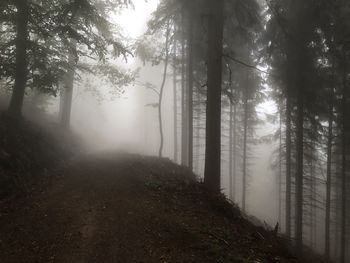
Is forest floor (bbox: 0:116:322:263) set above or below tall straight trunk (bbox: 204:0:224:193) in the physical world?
below

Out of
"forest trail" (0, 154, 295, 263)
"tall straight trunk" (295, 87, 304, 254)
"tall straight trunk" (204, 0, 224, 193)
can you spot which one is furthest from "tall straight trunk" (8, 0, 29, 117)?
"tall straight trunk" (295, 87, 304, 254)

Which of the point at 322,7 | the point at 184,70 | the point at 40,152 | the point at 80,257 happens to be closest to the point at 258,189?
the point at 184,70

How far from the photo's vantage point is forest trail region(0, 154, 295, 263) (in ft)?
21.3

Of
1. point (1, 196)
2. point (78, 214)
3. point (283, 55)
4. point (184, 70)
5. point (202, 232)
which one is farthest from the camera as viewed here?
point (184, 70)

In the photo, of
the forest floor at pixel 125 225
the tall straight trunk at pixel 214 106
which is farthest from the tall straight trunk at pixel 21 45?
the tall straight trunk at pixel 214 106

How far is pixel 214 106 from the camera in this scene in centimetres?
1114

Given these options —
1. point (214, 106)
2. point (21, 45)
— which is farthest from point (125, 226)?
point (21, 45)

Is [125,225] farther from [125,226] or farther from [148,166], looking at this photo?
[148,166]

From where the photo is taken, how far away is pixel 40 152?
1223cm

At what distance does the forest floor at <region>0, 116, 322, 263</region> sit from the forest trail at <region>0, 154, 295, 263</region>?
2cm

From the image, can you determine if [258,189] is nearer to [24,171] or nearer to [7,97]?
[7,97]

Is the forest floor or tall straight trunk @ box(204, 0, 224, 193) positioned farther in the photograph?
tall straight trunk @ box(204, 0, 224, 193)

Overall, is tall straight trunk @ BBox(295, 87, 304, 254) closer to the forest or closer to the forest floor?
the forest

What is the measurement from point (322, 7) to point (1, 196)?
15.7 m
